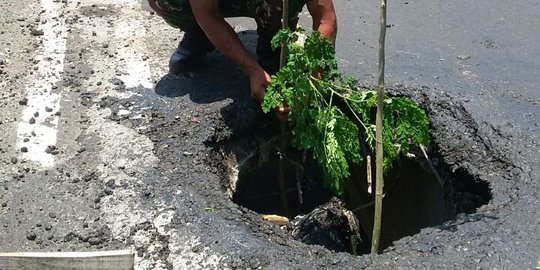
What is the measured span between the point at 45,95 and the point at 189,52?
84 cm

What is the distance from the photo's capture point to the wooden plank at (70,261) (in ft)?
9.53

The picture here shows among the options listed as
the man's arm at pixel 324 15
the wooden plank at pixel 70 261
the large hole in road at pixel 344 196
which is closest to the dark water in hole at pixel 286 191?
the large hole in road at pixel 344 196

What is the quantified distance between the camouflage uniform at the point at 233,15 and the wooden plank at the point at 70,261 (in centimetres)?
172

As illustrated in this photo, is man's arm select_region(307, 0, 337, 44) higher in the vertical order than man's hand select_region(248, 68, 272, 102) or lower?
higher

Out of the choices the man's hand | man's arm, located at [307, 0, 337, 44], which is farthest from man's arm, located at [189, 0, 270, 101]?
man's arm, located at [307, 0, 337, 44]

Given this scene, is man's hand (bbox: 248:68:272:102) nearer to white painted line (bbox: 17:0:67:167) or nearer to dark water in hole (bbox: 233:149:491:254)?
dark water in hole (bbox: 233:149:491:254)

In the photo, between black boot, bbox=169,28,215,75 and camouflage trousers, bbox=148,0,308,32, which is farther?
black boot, bbox=169,28,215,75

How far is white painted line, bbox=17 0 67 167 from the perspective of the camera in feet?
12.5

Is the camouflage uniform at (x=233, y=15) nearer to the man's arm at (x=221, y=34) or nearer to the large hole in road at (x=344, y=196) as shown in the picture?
the man's arm at (x=221, y=34)

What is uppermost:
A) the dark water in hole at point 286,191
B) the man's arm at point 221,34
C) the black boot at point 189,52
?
the man's arm at point 221,34

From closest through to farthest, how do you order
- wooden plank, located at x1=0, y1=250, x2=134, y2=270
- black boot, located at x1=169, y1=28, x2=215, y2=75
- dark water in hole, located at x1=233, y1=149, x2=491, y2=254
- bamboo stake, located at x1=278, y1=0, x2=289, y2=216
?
wooden plank, located at x1=0, y1=250, x2=134, y2=270 < bamboo stake, located at x1=278, y1=0, x2=289, y2=216 < dark water in hole, located at x1=233, y1=149, x2=491, y2=254 < black boot, located at x1=169, y1=28, x2=215, y2=75

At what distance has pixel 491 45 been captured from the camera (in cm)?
476

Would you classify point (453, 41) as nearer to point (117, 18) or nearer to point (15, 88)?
point (117, 18)

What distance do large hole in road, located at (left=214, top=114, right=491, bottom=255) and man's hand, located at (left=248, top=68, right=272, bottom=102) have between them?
0.27 metres
